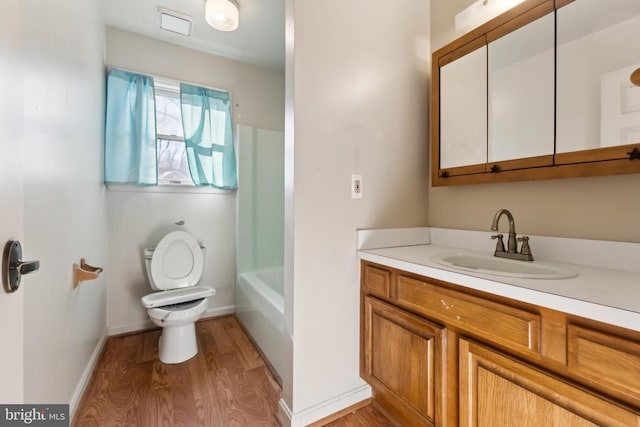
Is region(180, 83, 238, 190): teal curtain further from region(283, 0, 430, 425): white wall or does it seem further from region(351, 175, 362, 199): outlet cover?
region(351, 175, 362, 199): outlet cover

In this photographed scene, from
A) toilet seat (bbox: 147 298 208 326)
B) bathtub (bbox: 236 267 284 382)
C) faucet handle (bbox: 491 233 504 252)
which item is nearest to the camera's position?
faucet handle (bbox: 491 233 504 252)

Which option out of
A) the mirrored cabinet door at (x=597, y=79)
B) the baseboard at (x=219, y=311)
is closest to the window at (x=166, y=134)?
the baseboard at (x=219, y=311)

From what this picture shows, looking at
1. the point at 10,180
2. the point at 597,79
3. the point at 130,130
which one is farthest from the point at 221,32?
the point at 597,79

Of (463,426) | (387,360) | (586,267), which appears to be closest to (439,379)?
(463,426)

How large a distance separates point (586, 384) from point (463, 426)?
1.55 ft

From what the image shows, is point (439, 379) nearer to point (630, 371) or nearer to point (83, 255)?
point (630, 371)

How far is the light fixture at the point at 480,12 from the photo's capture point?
1360mm

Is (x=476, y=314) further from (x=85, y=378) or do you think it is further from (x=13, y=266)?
(x=85, y=378)

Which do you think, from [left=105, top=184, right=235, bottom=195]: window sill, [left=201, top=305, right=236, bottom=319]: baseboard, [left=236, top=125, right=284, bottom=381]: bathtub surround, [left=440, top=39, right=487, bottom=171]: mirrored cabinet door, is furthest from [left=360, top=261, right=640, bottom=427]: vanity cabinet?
[left=105, top=184, right=235, bottom=195]: window sill

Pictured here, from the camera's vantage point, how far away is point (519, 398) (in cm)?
83

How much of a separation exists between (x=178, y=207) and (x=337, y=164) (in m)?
1.76

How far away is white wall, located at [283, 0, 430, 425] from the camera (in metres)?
1.30

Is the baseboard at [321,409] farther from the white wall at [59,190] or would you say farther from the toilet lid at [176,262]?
the toilet lid at [176,262]

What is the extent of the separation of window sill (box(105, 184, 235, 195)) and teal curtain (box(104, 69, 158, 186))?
4.6 inches
